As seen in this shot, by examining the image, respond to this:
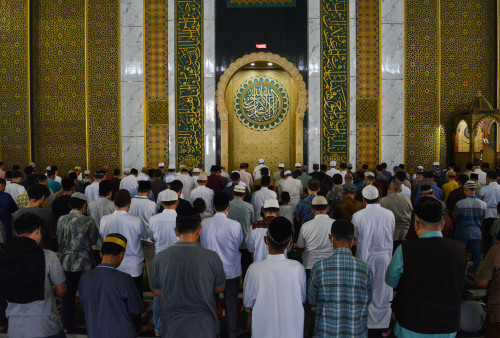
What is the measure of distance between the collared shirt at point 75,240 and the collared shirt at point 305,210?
1.96m

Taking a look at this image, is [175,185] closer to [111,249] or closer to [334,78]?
[111,249]

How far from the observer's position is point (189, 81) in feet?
31.3

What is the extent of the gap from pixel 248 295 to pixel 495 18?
10.1 metres

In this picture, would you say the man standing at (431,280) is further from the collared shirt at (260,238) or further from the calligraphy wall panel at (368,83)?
the calligraphy wall panel at (368,83)

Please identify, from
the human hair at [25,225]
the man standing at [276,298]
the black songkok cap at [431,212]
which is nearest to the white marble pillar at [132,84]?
the human hair at [25,225]

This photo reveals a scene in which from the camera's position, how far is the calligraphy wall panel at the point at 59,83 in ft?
32.0

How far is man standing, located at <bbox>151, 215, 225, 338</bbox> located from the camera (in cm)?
220

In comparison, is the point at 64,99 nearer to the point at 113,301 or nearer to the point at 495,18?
the point at 113,301

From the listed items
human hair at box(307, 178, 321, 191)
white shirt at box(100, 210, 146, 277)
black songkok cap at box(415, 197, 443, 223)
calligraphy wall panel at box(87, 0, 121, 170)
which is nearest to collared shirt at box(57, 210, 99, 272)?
white shirt at box(100, 210, 146, 277)

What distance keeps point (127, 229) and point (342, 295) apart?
1889 mm

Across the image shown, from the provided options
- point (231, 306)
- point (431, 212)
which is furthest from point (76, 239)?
point (431, 212)

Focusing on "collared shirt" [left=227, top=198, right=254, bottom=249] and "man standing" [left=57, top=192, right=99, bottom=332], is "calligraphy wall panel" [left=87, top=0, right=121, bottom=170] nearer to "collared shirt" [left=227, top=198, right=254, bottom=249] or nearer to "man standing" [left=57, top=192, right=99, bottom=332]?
"collared shirt" [left=227, top=198, right=254, bottom=249]

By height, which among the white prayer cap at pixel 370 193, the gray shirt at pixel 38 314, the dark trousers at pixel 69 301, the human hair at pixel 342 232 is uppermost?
the white prayer cap at pixel 370 193

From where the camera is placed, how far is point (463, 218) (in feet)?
15.4
